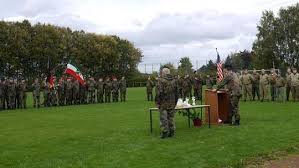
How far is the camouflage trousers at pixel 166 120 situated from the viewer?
14.8 meters

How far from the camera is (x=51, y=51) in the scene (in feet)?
230

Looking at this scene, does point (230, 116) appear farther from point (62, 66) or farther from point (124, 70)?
point (124, 70)

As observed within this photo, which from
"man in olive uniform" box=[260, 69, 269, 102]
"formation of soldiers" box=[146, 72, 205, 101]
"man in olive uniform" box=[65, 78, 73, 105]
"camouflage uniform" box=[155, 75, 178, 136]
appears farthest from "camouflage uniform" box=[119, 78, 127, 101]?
"camouflage uniform" box=[155, 75, 178, 136]

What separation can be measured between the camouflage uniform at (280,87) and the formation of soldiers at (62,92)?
10992 millimetres

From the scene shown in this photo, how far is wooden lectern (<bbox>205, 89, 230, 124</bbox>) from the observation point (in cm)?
1767

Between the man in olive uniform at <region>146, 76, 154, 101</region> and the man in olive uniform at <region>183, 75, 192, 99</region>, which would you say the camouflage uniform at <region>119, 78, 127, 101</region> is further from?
the man in olive uniform at <region>183, 75, 192, 99</region>

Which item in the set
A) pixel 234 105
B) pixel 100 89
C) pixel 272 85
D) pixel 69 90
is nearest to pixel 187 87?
pixel 100 89

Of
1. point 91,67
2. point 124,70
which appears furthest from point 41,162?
point 124,70

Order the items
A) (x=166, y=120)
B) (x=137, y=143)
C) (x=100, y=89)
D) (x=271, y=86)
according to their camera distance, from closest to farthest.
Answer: (x=137, y=143) → (x=166, y=120) → (x=271, y=86) → (x=100, y=89)

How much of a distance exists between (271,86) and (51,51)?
4477 cm

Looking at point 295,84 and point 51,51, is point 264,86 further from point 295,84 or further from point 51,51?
point 51,51

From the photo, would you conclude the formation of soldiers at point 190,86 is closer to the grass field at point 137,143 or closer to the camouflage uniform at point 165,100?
the grass field at point 137,143

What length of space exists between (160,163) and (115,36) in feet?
259

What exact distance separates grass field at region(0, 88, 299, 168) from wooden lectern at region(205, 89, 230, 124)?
32.5 inches
